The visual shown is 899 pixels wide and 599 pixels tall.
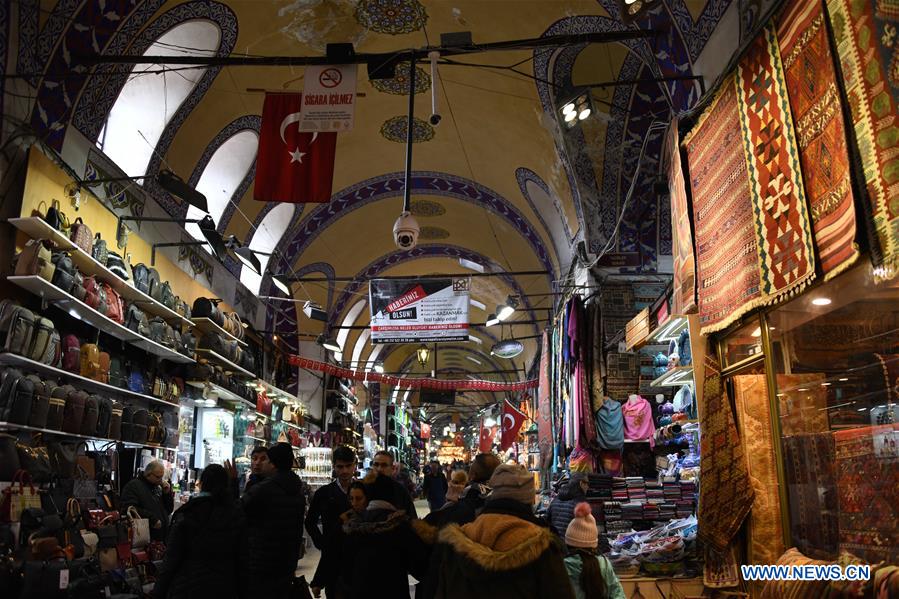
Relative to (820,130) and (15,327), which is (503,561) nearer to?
(820,130)

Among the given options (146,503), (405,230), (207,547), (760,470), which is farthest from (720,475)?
(146,503)

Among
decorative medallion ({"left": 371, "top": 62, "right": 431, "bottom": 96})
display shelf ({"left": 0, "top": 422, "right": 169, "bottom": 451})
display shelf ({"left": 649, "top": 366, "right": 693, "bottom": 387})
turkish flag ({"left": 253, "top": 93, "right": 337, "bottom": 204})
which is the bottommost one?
display shelf ({"left": 0, "top": 422, "right": 169, "bottom": 451})

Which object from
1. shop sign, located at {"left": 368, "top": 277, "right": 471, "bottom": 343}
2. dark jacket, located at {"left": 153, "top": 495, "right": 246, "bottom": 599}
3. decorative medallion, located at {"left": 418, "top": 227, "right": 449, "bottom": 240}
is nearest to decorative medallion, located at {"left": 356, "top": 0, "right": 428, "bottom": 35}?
shop sign, located at {"left": 368, "top": 277, "right": 471, "bottom": 343}

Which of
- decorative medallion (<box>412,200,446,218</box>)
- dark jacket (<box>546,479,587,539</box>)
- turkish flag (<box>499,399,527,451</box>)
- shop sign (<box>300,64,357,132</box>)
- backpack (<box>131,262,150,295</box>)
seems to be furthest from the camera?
turkish flag (<box>499,399,527,451</box>)

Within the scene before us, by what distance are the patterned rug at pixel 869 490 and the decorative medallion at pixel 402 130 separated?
8656 millimetres

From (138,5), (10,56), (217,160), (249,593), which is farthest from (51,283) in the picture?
(217,160)

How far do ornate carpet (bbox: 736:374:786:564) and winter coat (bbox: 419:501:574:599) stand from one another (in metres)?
2.48

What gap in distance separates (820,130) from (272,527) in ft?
11.9

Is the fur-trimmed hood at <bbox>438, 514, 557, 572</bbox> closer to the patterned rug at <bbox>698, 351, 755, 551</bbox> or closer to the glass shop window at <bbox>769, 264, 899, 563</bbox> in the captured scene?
the glass shop window at <bbox>769, 264, 899, 563</bbox>

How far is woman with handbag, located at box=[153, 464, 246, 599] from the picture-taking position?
3.58 meters

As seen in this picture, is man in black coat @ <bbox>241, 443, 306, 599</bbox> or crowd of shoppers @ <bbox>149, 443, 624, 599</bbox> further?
man in black coat @ <bbox>241, 443, 306, 599</bbox>

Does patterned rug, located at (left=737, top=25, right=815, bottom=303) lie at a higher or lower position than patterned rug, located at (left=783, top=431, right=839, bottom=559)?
higher

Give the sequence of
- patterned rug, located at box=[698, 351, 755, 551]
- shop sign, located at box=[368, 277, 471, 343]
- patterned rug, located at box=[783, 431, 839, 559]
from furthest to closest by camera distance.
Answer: shop sign, located at box=[368, 277, 471, 343] → patterned rug, located at box=[698, 351, 755, 551] → patterned rug, located at box=[783, 431, 839, 559]

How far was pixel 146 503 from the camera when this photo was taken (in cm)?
613
